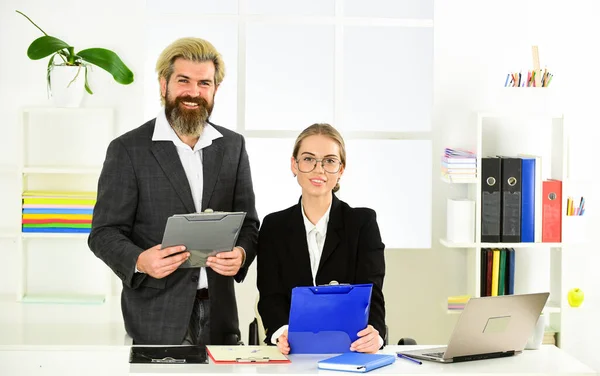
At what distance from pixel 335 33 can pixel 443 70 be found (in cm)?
62

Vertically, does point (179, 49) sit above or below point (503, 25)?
below

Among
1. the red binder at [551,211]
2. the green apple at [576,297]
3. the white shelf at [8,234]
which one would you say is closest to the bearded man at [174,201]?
the white shelf at [8,234]

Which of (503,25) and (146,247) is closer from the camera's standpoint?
(146,247)

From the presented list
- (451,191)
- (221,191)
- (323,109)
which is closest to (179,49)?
(221,191)

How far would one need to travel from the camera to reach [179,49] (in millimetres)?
3570

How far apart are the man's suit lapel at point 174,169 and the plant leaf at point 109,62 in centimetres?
130

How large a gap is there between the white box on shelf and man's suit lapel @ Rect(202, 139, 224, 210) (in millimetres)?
1599

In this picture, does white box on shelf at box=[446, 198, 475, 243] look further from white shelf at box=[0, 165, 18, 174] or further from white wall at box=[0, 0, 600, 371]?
white shelf at box=[0, 165, 18, 174]

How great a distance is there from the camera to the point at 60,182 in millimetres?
4941

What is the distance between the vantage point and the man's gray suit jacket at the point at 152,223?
3482 millimetres

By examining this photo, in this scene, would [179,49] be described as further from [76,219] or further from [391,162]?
[391,162]

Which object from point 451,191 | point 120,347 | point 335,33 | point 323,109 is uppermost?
point 335,33

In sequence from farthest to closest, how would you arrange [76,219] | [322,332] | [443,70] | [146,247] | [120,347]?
[443,70] → [76,219] → [120,347] → [146,247] → [322,332]

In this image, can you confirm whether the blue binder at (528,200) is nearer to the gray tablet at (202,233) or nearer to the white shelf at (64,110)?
the gray tablet at (202,233)
